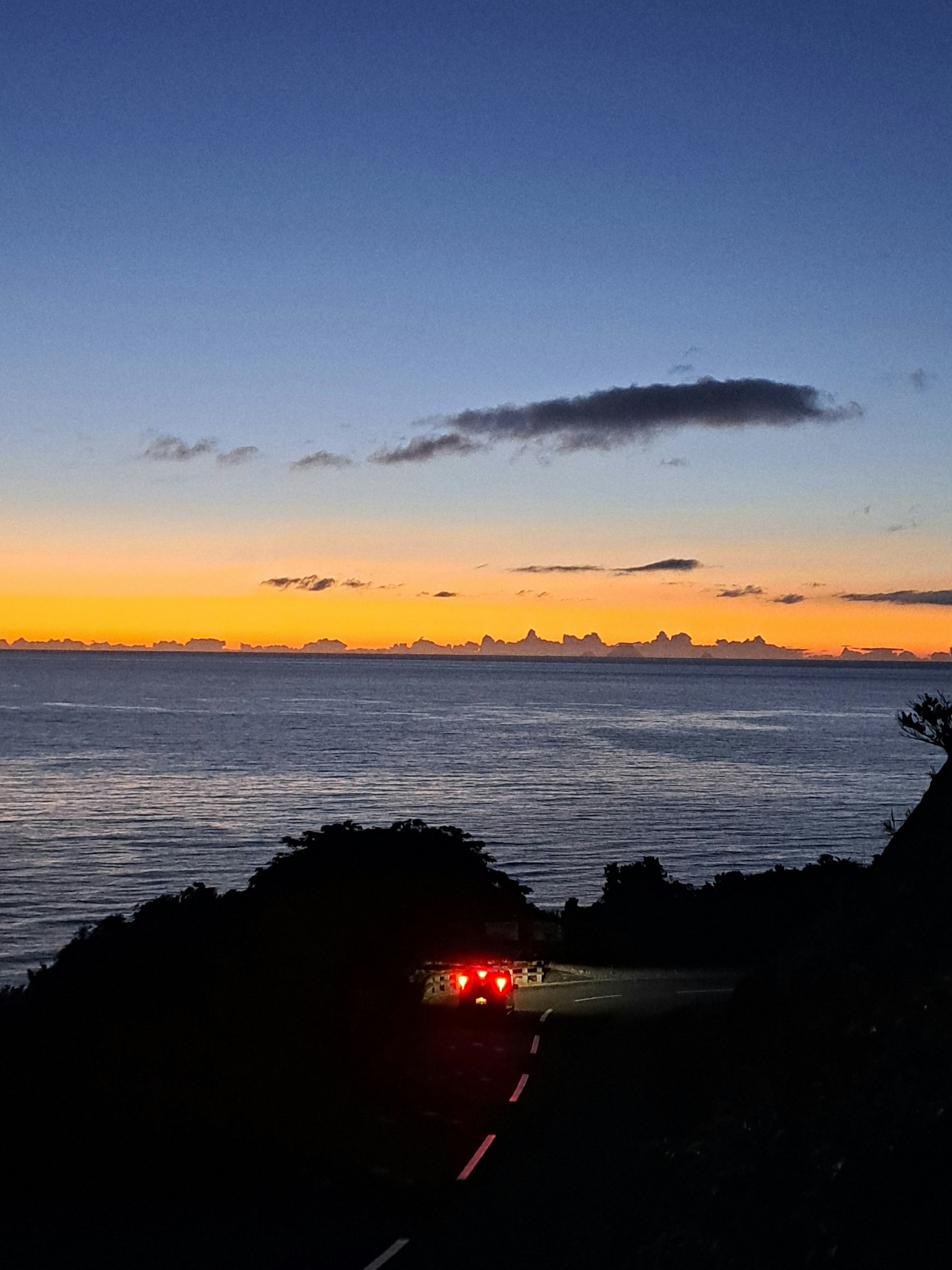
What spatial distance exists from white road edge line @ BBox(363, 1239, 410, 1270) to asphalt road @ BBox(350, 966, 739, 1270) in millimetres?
17

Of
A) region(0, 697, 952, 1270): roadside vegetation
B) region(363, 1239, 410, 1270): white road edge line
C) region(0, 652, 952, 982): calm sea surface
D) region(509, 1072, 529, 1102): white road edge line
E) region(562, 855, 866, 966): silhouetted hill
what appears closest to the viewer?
region(363, 1239, 410, 1270): white road edge line

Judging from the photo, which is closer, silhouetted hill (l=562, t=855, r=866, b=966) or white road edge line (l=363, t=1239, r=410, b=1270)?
white road edge line (l=363, t=1239, r=410, b=1270)

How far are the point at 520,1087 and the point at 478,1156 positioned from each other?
142 inches

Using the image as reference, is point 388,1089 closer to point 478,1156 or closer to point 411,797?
point 478,1156

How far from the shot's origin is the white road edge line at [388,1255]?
11.6m

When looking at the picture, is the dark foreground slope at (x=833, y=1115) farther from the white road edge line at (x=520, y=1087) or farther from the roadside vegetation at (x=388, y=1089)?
the white road edge line at (x=520, y=1087)

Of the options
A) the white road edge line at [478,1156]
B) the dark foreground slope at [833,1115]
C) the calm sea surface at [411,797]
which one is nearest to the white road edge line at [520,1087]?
the white road edge line at [478,1156]

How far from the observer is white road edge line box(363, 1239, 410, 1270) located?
455 inches

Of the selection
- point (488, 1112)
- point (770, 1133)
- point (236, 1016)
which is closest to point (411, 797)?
point (236, 1016)

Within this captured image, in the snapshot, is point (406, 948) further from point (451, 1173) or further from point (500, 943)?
point (451, 1173)

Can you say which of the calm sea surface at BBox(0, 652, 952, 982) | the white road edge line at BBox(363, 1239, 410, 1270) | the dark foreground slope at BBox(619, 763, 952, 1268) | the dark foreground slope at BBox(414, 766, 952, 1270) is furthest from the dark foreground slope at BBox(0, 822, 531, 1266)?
the calm sea surface at BBox(0, 652, 952, 982)

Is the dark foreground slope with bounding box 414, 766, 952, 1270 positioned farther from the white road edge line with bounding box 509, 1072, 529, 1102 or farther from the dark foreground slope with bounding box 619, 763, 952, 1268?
the white road edge line with bounding box 509, 1072, 529, 1102

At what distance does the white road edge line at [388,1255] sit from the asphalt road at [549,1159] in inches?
0.7

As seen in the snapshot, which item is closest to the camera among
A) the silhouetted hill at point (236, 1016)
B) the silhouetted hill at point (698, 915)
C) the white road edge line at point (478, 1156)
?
the white road edge line at point (478, 1156)
